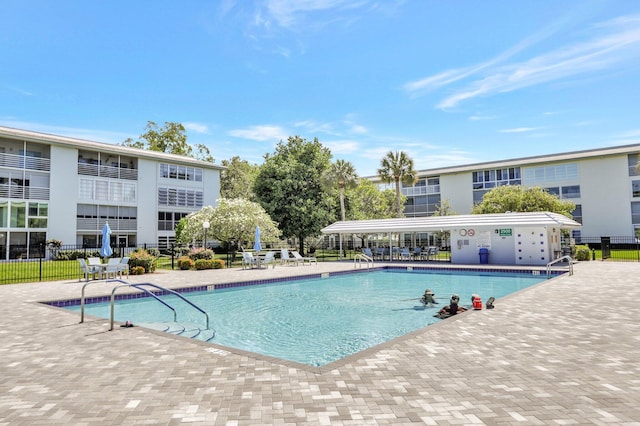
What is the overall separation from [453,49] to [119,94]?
2378 centimetres

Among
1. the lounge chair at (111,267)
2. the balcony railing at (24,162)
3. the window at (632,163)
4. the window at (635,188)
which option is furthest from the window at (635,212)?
the balcony railing at (24,162)

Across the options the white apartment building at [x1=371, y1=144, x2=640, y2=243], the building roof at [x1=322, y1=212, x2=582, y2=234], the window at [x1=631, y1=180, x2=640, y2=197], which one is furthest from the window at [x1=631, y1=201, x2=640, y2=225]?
the building roof at [x1=322, y1=212, x2=582, y2=234]

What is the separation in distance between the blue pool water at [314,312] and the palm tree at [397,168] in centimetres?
1907

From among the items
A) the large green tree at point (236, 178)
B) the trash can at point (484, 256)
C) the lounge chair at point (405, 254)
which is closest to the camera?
the trash can at point (484, 256)

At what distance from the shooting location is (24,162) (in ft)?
97.1

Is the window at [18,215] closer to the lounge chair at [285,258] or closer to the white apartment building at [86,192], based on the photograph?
the white apartment building at [86,192]

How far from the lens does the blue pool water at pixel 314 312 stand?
825 centimetres

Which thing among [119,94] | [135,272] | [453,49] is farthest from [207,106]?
[453,49]

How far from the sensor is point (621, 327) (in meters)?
6.96

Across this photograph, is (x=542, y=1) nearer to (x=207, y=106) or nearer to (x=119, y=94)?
(x=207, y=106)

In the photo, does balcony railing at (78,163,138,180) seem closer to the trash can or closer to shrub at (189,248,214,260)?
shrub at (189,248,214,260)

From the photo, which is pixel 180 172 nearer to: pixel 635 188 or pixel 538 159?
pixel 538 159

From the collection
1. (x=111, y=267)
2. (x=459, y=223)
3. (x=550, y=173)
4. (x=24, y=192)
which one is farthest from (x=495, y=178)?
(x=24, y=192)

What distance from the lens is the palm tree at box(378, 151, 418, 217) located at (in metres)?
36.4
